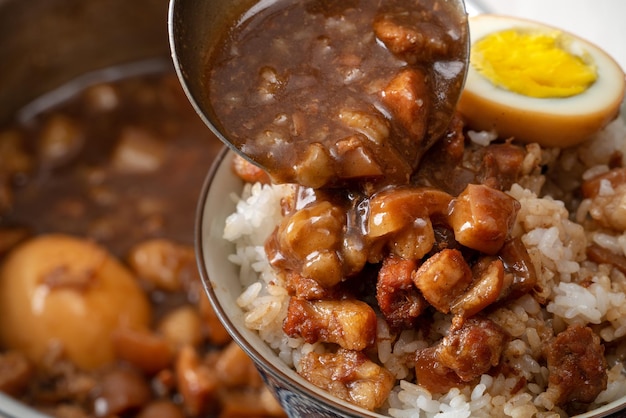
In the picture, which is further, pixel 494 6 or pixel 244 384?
pixel 494 6

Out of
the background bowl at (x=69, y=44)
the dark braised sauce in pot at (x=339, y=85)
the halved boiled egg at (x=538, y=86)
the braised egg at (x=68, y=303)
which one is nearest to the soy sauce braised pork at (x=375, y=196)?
the dark braised sauce in pot at (x=339, y=85)

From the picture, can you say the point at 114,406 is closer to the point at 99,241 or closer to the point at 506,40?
the point at 99,241

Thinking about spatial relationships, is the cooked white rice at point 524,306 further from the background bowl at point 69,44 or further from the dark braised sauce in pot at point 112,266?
the background bowl at point 69,44

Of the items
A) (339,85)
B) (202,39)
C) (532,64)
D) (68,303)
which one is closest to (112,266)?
(68,303)

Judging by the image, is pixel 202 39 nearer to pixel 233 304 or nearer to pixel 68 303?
pixel 233 304

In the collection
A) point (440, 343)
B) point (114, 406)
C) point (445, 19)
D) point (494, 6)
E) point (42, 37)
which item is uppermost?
point (445, 19)

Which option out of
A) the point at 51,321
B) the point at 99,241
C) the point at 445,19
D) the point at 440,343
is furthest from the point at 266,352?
the point at 99,241

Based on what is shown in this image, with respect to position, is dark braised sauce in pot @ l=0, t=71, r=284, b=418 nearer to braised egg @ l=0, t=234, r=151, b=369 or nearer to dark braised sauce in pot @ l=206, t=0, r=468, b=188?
braised egg @ l=0, t=234, r=151, b=369
